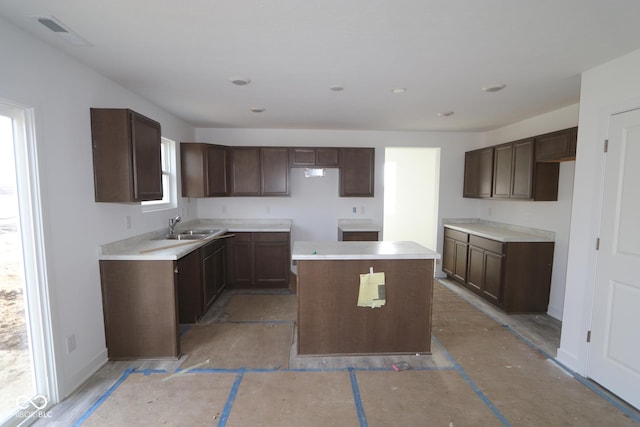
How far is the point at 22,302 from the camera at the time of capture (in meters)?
1.94

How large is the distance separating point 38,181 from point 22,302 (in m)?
0.81

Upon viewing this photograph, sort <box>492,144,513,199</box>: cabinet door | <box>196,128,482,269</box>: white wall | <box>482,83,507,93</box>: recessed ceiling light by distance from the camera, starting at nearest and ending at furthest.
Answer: <box>482,83,507,93</box>: recessed ceiling light < <box>492,144,513,199</box>: cabinet door < <box>196,128,482,269</box>: white wall

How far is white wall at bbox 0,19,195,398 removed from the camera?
1.84m

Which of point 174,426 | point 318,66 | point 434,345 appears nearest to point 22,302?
point 174,426

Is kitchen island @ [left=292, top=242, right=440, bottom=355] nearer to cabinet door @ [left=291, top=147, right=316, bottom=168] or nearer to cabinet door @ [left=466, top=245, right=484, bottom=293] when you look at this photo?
cabinet door @ [left=466, top=245, right=484, bottom=293]

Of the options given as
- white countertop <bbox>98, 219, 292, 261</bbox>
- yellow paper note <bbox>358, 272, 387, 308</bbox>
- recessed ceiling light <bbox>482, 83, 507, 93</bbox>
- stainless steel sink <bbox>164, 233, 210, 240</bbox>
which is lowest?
yellow paper note <bbox>358, 272, 387, 308</bbox>

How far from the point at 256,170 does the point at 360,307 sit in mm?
2783

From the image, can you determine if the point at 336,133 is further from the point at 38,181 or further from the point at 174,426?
the point at 174,426

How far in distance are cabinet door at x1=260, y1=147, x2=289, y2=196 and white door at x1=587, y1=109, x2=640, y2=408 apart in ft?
11.8

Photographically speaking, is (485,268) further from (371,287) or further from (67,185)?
(67,185)

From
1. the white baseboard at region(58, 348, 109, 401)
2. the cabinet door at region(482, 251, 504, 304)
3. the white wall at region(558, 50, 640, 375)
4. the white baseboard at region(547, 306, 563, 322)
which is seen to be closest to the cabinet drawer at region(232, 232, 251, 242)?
the white baseboard at region(58, 348, 109, 401)

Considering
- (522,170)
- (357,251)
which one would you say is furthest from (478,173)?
(357,251)

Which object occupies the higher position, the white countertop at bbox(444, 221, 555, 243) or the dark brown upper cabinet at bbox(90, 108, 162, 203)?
the dark brown upper cabinet at bbox(90, 108, 162, 203)

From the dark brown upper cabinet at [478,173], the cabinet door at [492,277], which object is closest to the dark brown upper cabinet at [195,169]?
the cabinet door at [492,277]
